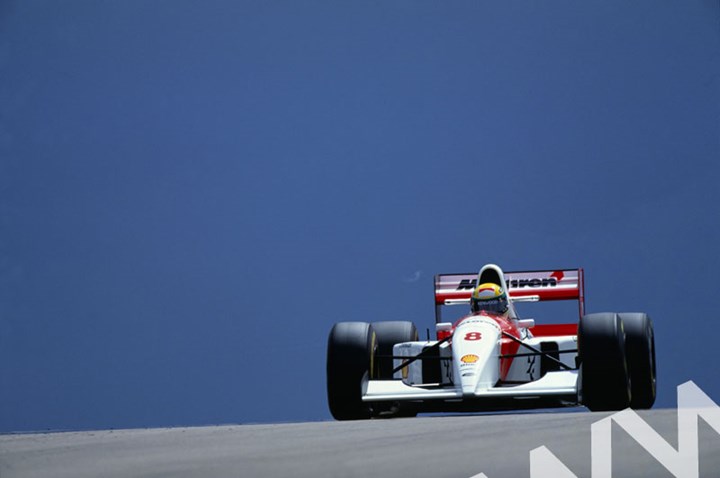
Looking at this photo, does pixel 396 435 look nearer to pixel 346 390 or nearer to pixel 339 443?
pixel 339 443

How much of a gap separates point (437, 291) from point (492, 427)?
5.27 meters

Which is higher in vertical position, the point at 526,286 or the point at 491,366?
the point at 526,286

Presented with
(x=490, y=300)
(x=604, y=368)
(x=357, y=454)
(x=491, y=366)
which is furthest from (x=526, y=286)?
(x=357, y=454)

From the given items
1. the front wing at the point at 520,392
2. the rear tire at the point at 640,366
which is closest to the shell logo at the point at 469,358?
the front wing at the point at 520,392

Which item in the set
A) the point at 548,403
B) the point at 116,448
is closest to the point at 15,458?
the point at 116,448

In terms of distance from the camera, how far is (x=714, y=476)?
1572 millimetres

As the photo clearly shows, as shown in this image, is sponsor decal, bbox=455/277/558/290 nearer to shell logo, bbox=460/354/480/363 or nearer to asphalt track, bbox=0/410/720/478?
shell logo, bbox=460/354/480/363

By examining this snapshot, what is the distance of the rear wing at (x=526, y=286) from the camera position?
27.2ft

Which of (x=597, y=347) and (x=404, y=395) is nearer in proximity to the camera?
(x=597, y=347)

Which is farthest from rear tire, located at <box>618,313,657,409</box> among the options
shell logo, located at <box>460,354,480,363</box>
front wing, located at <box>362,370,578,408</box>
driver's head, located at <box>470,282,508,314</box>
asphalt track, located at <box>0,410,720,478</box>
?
→ asphalt track, located at <box>0,410,720,478</box>

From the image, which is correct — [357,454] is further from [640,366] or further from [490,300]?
[490,300]

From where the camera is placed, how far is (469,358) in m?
6.29

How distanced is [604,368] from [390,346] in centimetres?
241

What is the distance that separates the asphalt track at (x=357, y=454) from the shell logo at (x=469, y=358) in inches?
120
